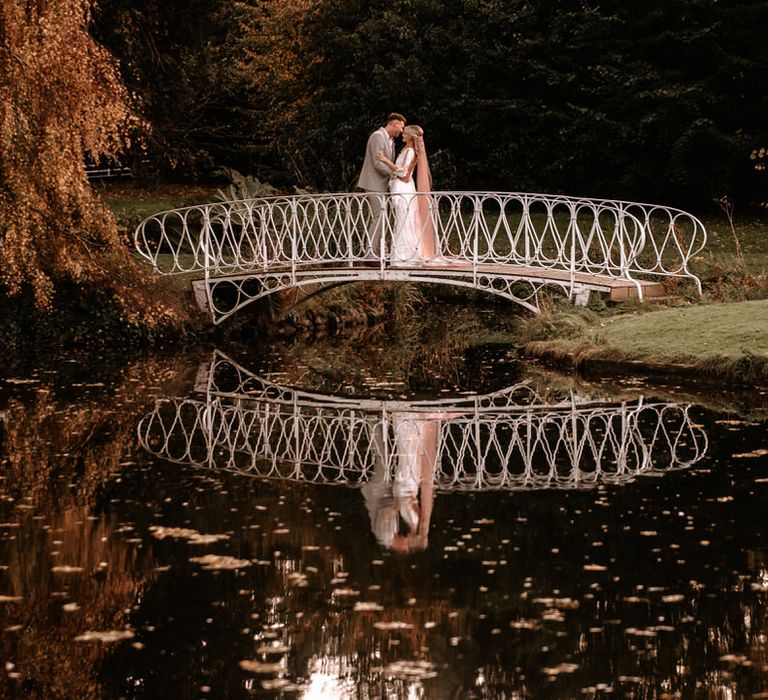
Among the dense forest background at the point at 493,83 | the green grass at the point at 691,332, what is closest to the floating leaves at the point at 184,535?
the green grass at the point at 691,332

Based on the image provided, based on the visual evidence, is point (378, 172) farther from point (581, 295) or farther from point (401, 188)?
point (581, 295)

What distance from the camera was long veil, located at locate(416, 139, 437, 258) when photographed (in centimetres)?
1817

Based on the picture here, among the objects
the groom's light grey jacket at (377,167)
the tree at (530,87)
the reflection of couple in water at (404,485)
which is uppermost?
the tree at (530,87)

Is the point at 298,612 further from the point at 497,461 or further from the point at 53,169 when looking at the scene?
the point at 53,169

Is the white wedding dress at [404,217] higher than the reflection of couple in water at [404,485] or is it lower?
higher

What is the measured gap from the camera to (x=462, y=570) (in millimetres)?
7566

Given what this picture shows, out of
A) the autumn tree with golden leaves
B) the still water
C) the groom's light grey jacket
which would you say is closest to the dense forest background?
the groom's light grey jacket

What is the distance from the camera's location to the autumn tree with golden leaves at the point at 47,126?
14352 millimetres

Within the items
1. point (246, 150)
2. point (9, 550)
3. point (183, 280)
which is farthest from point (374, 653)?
point (246, 150)

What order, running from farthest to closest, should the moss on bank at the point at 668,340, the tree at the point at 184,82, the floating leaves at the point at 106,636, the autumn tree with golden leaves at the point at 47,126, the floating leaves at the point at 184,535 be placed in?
the tree at the point at 184,82, the autumn tree with golden leaves at the point at 47,126, the moss on bank at the point at 668,340, the floating leaves at the point at 184,535, the floating leaves at the point at 106,636

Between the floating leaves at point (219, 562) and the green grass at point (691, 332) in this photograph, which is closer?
the floating leaves at point (219, 562)

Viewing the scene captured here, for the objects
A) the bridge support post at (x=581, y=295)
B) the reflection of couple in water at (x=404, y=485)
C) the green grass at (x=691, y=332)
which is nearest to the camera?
the reflection of couple in water at (x=404, y=485)

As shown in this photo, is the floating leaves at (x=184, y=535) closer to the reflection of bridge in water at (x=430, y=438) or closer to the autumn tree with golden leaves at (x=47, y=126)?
the reflection of bridge in water at (x=430, y=438)

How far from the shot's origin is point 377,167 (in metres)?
18.4
